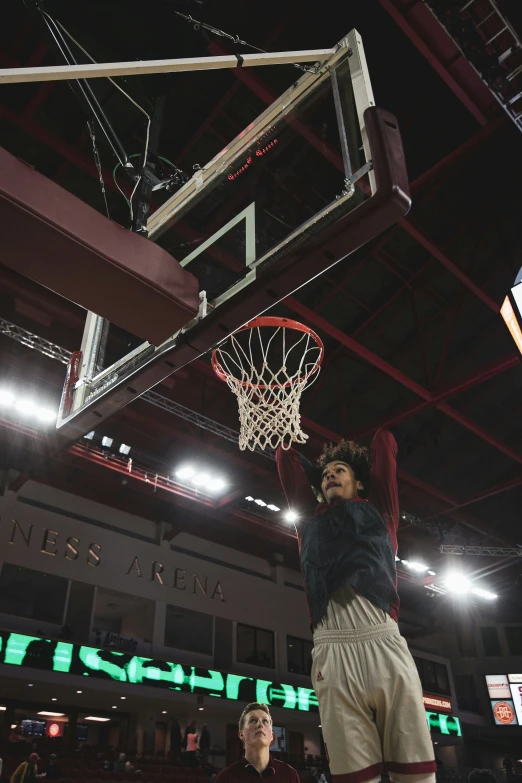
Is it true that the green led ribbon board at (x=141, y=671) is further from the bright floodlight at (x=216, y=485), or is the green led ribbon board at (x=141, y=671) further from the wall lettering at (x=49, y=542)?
the bright floodlight at (x=216, y=485)

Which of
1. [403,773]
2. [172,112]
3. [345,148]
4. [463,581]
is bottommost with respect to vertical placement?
[403,773]

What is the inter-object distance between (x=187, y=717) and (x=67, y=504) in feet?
21.0

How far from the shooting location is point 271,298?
11.0 feet

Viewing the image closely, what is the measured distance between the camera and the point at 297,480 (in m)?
3.14

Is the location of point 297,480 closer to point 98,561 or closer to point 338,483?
point 338,483

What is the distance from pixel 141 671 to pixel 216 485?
4107 mm

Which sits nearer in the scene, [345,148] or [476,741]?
[345,148]

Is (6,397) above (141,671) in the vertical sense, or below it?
above

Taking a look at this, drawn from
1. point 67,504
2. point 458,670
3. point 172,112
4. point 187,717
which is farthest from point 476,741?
point 172,112

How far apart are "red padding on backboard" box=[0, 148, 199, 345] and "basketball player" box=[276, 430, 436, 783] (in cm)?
106

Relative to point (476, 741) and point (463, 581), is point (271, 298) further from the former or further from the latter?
point (476, 741)

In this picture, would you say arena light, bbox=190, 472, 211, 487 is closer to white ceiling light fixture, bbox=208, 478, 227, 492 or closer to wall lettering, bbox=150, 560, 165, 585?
white ceiling light fixture, bbox=208, 478, 227, 492

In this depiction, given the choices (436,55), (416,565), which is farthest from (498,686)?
(436,55)

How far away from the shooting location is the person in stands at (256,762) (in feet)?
11.2
